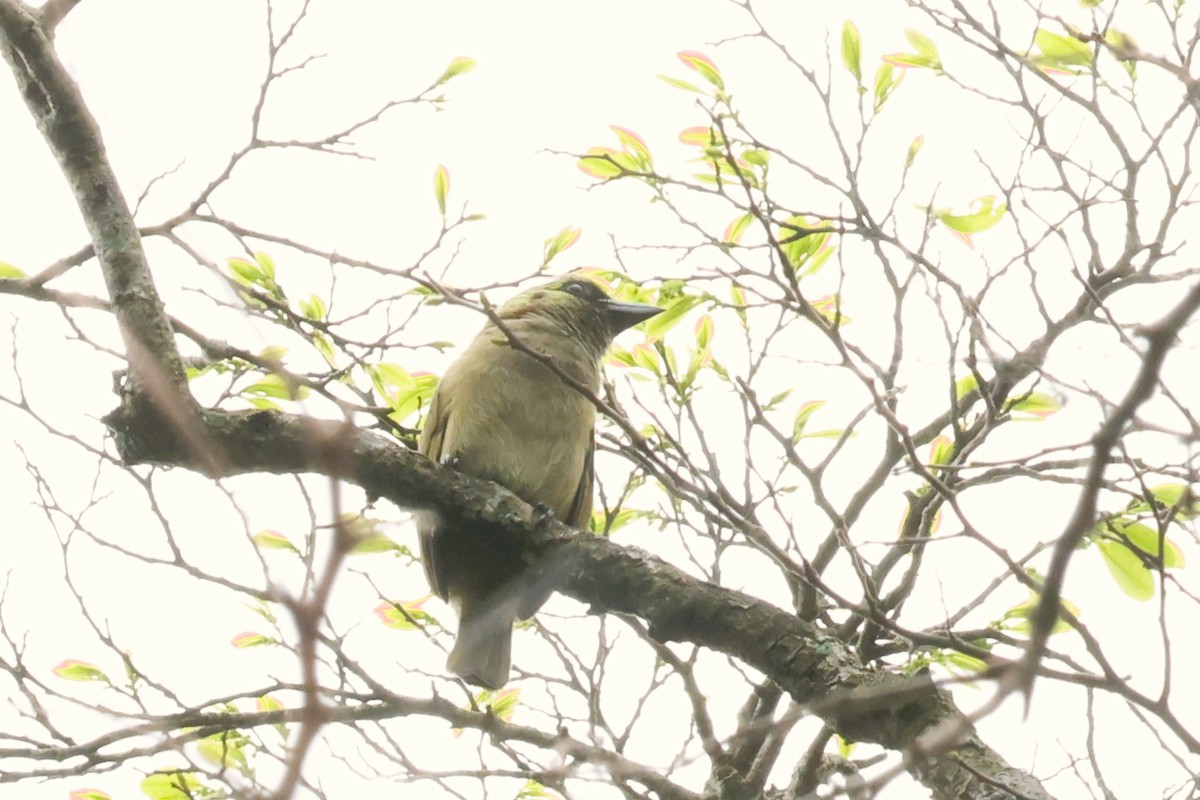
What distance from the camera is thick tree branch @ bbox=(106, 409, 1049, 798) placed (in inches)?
96.9

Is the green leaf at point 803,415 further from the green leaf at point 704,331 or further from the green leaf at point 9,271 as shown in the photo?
the green leaf at point 9,271

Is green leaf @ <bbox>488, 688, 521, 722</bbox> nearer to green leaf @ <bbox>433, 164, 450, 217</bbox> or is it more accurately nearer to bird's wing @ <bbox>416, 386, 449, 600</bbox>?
bird's wing @ <bbox>416, 386, 449, 600</bbox>

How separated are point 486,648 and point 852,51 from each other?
2003mm

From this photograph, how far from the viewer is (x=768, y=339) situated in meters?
3.41

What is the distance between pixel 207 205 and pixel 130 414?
0.78m

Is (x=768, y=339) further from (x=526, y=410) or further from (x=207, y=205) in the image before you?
(x=207, y=205)

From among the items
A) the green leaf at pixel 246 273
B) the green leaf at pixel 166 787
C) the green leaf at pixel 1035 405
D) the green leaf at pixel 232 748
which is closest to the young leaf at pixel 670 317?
the green leaf at pixel 1035 405

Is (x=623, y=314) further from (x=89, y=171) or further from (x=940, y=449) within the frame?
(x=89, y=171)

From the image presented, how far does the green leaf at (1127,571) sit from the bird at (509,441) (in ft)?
4.68

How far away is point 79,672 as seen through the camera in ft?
11.6

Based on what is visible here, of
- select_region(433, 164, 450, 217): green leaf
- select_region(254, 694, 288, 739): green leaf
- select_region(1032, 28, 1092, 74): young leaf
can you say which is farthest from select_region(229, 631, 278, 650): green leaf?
select_region(1032, 28, 1092, 74): young leaf

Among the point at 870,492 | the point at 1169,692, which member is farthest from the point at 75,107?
the point at 1169,692

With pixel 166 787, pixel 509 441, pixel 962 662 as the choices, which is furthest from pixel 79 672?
pixel 962 662

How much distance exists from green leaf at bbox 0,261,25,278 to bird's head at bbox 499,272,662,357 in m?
1.64
